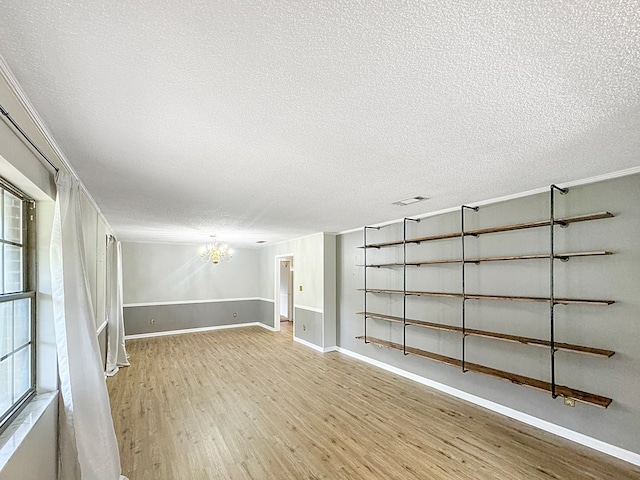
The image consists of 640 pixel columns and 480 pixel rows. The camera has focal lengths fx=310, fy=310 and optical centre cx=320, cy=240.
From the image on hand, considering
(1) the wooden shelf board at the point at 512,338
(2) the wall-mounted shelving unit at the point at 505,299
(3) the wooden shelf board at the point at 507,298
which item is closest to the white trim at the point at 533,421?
(2) the wall-mounted shelving unit at the point at 505,299

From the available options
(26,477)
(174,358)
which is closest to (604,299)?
(26,477)

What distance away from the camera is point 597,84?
136 centimetres

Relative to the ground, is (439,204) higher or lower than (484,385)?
higher

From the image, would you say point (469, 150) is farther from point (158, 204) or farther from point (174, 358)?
point (174, 358)

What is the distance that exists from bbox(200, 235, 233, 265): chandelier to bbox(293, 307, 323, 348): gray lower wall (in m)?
2.12

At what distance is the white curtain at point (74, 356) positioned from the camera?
196cm

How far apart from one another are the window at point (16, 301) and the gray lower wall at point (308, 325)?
15.3ft

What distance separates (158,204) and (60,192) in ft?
5.48

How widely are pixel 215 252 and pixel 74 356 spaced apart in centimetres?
464

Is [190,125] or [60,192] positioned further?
[60,192]

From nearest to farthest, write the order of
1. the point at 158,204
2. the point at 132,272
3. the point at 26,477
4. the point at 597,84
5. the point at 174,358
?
the point at 597,84 < the point at 26,477 < the point at 158,204 < the point at 174,358 < the point at 132,272

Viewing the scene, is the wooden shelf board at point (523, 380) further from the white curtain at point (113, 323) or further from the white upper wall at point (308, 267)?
the white curtain at point (113, 323)

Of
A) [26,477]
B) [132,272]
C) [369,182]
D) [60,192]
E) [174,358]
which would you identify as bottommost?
[174,358]

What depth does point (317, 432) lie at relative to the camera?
3.13 m
